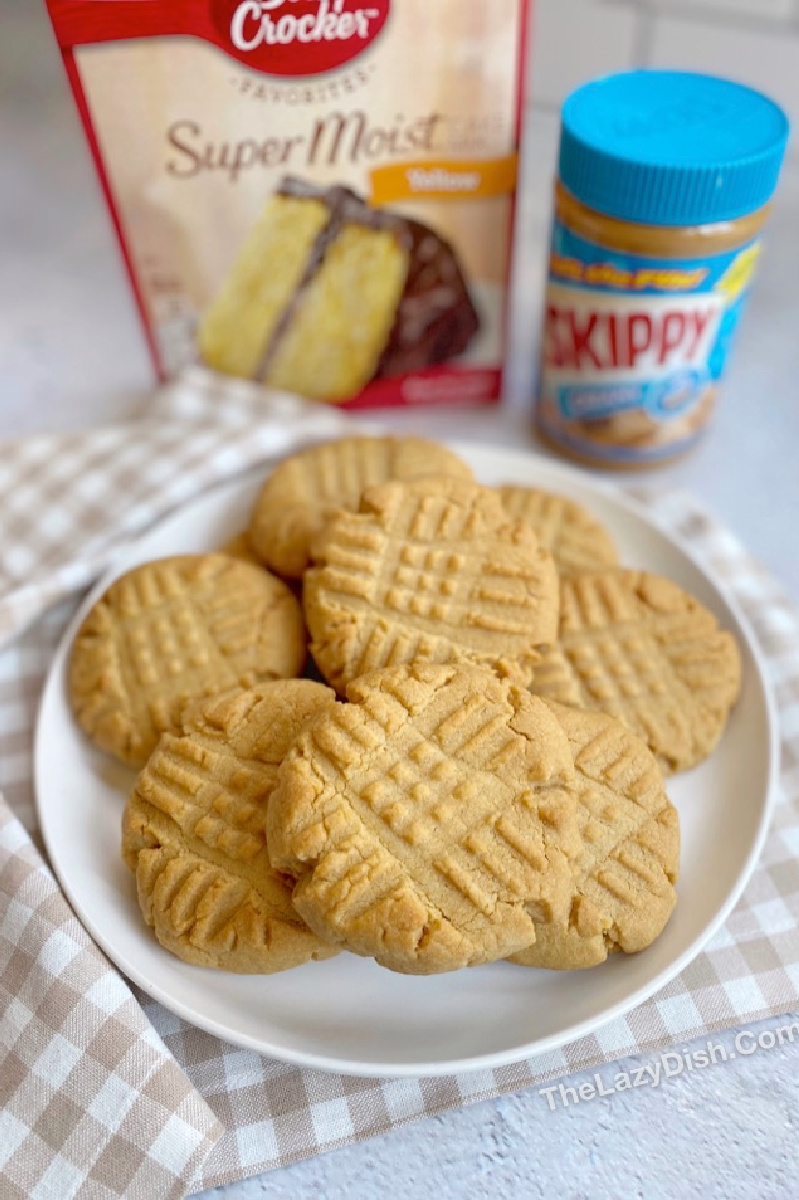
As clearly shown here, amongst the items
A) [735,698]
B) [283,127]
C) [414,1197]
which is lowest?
[414,1197]

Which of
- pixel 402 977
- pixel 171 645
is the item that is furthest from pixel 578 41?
pixel 402 977

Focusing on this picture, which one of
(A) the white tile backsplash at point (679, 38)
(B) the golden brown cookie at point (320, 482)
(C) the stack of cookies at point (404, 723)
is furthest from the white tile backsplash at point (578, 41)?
(C) the stack of cookies at point (404, 723)

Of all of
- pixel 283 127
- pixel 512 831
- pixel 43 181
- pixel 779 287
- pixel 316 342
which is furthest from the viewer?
pixel 43 181

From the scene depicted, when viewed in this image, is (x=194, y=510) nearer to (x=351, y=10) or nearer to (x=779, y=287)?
(x=351, y=10)

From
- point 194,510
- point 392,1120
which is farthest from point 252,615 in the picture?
point 392,1120

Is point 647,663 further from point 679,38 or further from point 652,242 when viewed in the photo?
point 679,38

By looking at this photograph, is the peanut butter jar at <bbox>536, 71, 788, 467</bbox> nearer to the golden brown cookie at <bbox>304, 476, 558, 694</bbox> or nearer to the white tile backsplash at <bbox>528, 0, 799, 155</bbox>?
the golden brown cookie at <bbox>304, 476, 558, 694</bbox>

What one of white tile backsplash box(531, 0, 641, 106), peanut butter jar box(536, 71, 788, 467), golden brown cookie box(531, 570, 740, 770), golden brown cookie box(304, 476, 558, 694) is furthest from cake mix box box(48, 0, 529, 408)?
white tile backsplash box(531, 0, 641, 106)
